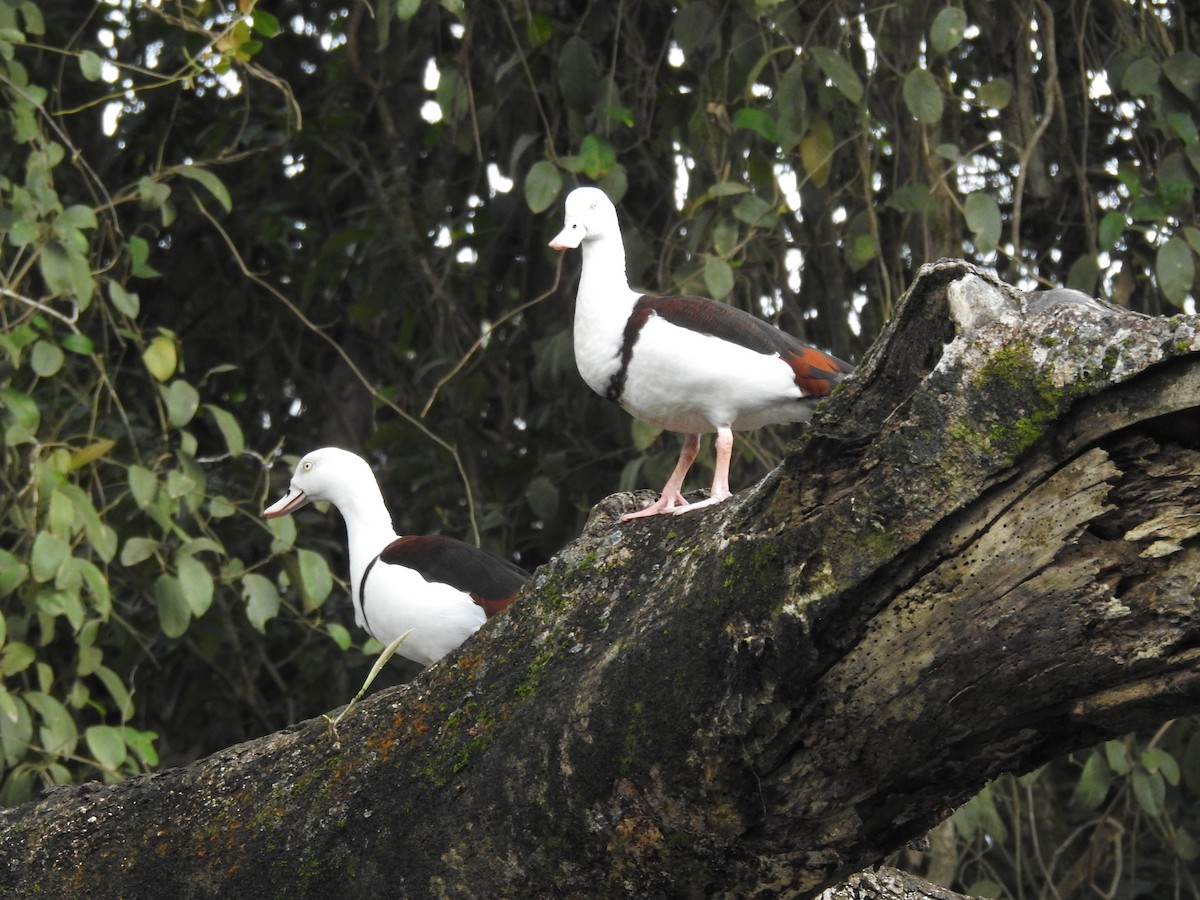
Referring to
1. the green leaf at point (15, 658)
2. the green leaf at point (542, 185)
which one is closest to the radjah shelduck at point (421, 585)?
the green leaf at point (15, 658)

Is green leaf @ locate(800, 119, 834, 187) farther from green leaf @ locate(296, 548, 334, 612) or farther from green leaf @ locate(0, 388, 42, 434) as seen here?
green leaf @ locate(0, 388, 42, 434)

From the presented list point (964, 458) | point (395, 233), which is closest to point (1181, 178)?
point (395, 233)

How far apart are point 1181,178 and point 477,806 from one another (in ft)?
11.5

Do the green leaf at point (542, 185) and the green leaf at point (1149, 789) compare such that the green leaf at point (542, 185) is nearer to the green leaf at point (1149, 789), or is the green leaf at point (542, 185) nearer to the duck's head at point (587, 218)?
the duck's head at point (587, 218)

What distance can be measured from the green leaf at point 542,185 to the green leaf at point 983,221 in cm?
118

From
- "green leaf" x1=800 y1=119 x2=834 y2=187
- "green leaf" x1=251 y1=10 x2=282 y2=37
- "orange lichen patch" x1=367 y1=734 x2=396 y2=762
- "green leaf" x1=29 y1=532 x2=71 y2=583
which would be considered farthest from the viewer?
"green leaf" x1=251 y1=10 x2=282 y2=37

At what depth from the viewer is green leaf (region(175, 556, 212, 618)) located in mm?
4805

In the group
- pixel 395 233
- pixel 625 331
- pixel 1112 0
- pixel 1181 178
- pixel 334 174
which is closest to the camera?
pixel 625 331

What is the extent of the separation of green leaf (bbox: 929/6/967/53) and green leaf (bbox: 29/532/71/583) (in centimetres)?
267

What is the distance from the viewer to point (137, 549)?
16.1ft

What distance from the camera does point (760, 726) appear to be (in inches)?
88.4

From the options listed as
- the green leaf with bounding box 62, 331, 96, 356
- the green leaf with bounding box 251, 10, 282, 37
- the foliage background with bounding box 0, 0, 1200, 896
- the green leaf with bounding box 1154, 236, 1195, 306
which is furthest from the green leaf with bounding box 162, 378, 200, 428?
the green leaf with bounding box 1154, 236, 1195, 306

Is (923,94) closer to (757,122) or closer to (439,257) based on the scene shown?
(757,122)

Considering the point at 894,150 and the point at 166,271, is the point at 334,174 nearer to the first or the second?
the point at 166,271
